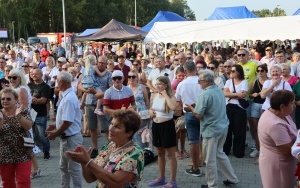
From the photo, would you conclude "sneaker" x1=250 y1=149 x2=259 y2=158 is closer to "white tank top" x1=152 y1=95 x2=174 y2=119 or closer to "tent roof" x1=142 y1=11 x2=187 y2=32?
"white tank top" x1=152 y1=95 x2=174 y2=119

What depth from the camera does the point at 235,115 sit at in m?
7.45

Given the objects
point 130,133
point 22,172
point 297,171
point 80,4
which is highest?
point 80,4

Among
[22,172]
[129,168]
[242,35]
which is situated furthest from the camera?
[242,35]

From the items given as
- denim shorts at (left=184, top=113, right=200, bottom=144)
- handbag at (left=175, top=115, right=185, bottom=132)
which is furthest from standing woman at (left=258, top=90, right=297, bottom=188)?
handbag at (left=175, top=115, right=185, bottom=132)

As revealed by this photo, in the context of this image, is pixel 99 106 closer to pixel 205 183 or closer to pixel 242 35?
pixel 205 183

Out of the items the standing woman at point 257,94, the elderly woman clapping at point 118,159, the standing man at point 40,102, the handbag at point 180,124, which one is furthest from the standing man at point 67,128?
the standing woman at point 257,94

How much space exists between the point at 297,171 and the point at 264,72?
149 inches

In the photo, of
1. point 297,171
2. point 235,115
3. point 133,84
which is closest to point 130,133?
point 297,171

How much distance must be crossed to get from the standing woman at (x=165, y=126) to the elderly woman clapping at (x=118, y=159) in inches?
106

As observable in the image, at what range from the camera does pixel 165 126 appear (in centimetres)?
593

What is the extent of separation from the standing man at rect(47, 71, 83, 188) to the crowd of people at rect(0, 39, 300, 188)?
0.04 feet

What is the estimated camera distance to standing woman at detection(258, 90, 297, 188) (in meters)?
3.80

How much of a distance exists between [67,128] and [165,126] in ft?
5.00

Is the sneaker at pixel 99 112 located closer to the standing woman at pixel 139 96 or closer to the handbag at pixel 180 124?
the standing woman at pixel 139 96
